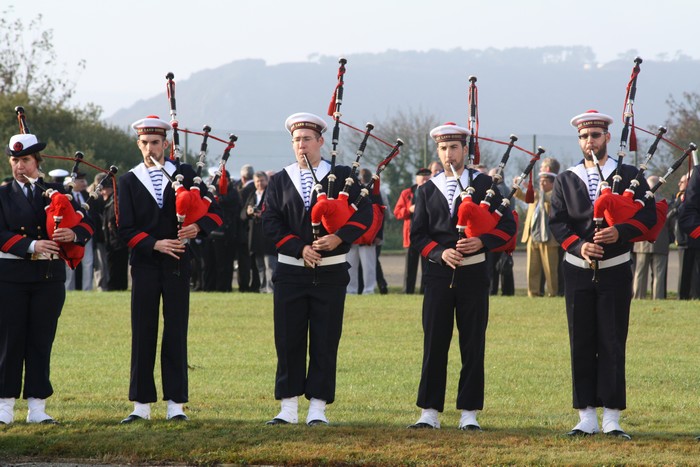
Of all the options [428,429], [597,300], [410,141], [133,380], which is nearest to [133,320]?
[133,380]

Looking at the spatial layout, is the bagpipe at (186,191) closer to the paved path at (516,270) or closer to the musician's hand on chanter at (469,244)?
the musician's hand on chanter at (469,244)

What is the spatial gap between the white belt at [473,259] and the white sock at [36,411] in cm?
337

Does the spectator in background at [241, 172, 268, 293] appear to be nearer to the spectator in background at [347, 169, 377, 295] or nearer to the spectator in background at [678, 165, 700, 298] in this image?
the spectator in background at [347, 169, 377, 295]

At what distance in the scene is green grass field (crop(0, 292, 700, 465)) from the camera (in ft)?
26.9

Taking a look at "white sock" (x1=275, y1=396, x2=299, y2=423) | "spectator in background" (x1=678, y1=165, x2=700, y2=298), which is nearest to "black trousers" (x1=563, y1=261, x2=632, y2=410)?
"spectator in background" (x1=678, y1=165, x2=700, y2=298)

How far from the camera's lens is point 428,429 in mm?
8867

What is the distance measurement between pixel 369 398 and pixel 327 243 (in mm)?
2327

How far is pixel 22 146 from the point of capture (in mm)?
9375

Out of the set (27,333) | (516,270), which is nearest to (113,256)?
(516,270)

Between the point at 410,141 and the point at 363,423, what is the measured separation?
867 inches

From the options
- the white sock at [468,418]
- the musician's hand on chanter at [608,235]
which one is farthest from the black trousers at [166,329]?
the musician's hand on chanter at [608,235]

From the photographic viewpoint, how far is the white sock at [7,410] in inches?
367

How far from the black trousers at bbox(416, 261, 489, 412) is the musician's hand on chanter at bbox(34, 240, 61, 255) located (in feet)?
9.24

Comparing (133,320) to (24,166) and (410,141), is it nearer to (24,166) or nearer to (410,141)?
(24,166)
